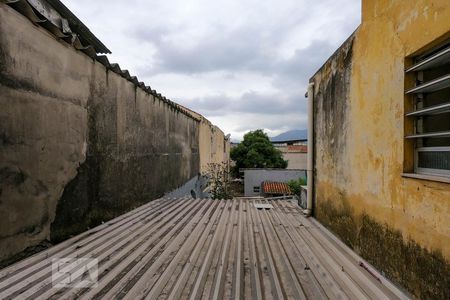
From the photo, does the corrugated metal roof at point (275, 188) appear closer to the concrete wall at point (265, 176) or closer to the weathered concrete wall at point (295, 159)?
the concrete wall at point (265, 176)

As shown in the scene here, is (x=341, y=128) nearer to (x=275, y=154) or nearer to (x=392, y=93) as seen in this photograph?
(x=392, y=93)

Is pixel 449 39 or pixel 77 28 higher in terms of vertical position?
pixel 77 28

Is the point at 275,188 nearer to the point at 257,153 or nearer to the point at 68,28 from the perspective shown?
the point at 257,153

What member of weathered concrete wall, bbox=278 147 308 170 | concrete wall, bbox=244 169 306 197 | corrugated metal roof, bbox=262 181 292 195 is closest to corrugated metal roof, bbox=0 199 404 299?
corrugated metal roof, bbox=262 181 292 195

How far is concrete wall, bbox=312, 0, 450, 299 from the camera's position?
1748mm

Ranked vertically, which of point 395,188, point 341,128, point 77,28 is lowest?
point 395,188

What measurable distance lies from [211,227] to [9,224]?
2249 mm

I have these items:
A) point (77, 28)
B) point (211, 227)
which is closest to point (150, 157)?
point (211, 227)

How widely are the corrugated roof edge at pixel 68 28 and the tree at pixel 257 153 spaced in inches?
845

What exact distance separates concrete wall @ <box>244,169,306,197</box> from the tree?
5.94 m

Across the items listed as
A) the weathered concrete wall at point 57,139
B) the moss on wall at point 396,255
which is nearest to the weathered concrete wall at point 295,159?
the weathered concrete wall at point 57,139

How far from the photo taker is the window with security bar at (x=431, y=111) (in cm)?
181

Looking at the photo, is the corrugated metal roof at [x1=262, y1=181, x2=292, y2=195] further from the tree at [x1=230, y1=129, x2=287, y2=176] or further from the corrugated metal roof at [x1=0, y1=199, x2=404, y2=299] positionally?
the corrugated metal roof at [x1=0, y1=199, x2=404, y2=299]

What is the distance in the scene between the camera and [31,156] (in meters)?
2.74
